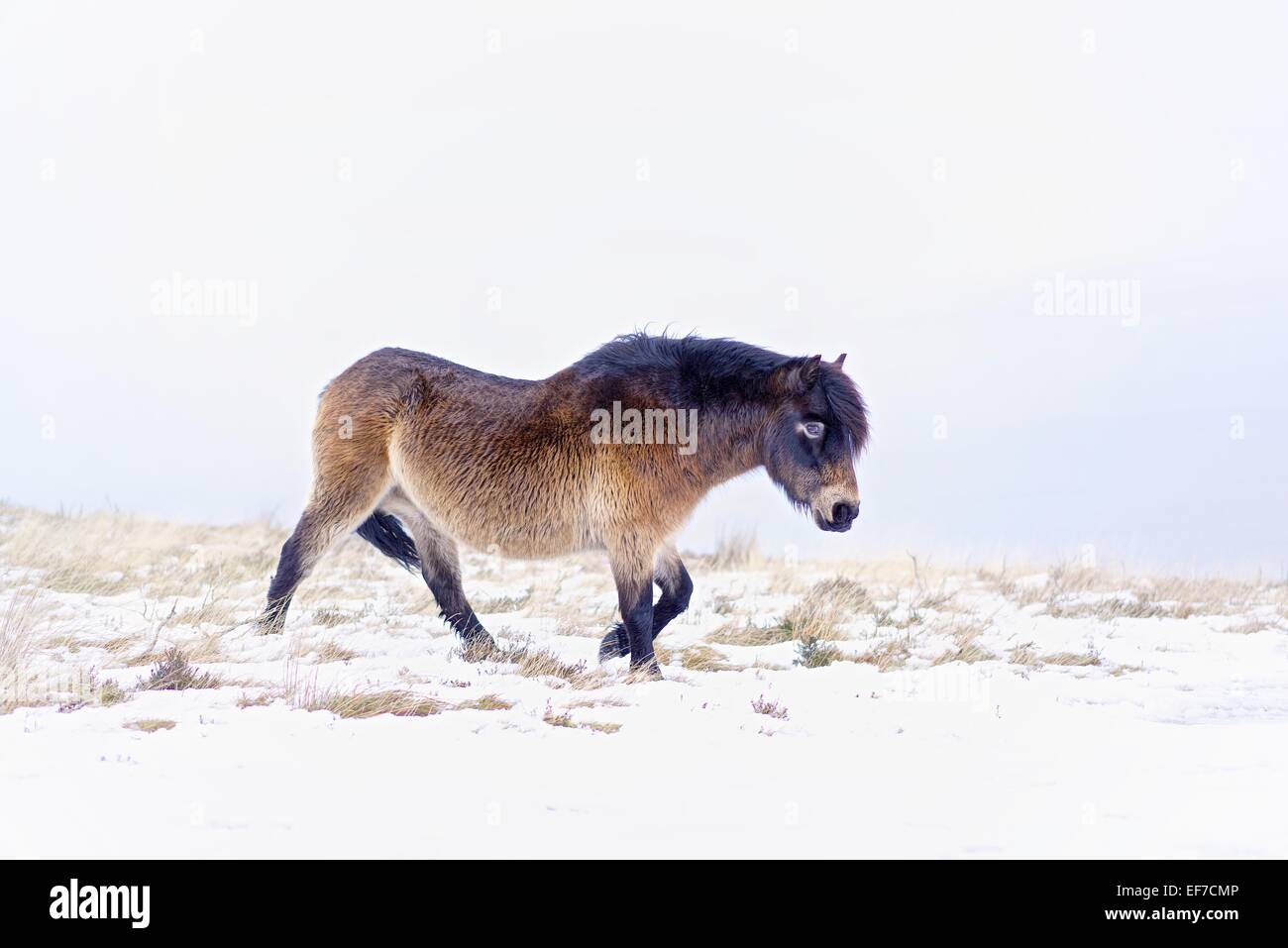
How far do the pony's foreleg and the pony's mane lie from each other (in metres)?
1.20

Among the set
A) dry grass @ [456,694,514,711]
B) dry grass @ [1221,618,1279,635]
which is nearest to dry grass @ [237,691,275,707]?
dry grass @ [456,694,514,711]

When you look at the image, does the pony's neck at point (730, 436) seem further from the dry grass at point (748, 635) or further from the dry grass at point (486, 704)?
the dry grass at point (486, 704)

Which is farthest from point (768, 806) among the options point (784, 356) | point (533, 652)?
point (784, 356)

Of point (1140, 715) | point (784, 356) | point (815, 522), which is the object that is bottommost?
point (1140, 715)

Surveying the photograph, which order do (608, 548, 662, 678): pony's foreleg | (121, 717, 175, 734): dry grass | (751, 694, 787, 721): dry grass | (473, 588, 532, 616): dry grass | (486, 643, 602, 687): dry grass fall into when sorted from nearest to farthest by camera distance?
(121, 717, 175, 734): dry grass
(751, 694, 787, 721): dry grass
(486, 643, 602, 687): dry grass
(608, 548, 662, 678): pony's foreleg
(473, 588, 532, 616): dry grass

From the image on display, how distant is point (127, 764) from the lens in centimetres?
476

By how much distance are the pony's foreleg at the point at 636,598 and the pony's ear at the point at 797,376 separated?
4.90ft

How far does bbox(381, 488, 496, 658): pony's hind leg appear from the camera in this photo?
333 inches

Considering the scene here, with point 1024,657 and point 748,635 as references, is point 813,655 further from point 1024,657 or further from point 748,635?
point 1024,657

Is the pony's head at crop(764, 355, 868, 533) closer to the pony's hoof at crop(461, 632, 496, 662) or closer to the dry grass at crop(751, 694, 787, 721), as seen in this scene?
the dry grass at crop(751, 694, 787, 721)

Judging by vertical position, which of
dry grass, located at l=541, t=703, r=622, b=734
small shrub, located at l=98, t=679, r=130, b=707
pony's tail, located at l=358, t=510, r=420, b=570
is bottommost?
dry grass, located at l=541, t=703, r=622, b=734

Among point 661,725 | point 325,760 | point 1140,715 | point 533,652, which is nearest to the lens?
point 325,760

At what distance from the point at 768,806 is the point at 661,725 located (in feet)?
4.39

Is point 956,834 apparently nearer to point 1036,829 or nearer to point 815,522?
point 1036,829
